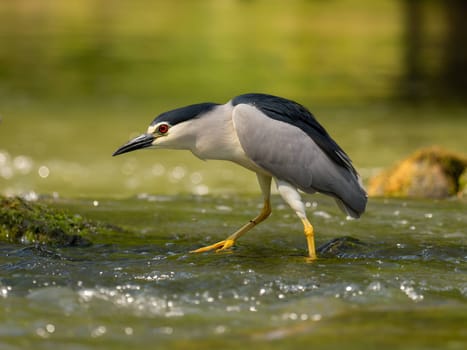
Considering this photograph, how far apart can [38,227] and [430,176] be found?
428 cm

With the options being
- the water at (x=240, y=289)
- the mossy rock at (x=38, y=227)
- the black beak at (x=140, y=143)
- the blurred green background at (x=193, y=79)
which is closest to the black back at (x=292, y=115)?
the black beak at (x=140, y=143)

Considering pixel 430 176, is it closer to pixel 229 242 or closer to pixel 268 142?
pixel 229 242

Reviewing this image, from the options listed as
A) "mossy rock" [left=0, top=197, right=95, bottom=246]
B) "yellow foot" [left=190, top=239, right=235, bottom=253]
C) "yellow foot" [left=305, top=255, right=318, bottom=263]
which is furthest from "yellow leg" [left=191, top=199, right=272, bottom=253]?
"mossy rock" [left=0, top=197, right=95, bottom=246]

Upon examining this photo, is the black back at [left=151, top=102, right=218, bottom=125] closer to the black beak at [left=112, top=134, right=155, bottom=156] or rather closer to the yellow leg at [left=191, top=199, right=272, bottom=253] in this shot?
the black beak at [left=112, top=134, right=155, bottom=156]

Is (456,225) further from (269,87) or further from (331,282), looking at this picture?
(269,87)

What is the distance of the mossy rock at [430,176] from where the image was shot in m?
9.66

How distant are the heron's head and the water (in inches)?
27.4

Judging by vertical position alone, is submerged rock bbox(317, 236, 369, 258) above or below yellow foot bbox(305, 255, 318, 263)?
below

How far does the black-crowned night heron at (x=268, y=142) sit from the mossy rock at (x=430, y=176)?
10.7 feet

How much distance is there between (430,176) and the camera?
32.0 feet

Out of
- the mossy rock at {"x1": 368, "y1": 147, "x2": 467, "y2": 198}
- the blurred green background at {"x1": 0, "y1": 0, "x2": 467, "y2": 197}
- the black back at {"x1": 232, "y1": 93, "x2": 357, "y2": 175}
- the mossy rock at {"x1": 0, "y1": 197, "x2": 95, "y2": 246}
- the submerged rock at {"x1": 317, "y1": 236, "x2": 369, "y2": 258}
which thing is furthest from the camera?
the blurred green background at {"x1": 0, "y1": 0, "x2": 467, "y2": 197}

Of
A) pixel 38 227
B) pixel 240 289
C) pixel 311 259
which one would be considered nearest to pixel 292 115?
pixel 311 259

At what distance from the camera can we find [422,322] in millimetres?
4789

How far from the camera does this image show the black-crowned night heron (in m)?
6.23
